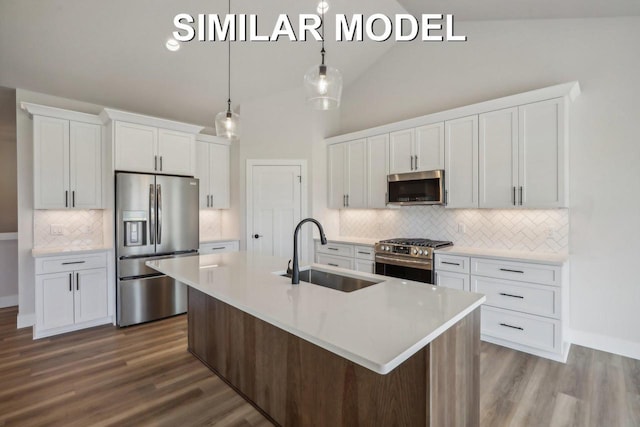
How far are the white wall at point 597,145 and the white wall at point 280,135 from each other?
250 centimetres

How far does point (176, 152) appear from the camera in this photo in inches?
165

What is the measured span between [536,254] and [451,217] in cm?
101

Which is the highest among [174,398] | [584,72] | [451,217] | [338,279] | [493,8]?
[493,8]

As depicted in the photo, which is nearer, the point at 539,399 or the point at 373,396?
the point at 373,396

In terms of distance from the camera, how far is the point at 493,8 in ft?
11.1

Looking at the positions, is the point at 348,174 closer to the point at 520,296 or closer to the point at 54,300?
the point at 520,296

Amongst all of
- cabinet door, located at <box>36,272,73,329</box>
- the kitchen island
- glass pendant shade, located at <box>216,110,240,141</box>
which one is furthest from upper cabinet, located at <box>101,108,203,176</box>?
the kitchen island

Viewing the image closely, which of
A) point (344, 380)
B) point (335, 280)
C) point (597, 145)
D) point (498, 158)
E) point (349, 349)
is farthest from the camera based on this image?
point (498, 158)

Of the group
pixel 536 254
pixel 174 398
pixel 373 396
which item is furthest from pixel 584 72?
pixel 174 398

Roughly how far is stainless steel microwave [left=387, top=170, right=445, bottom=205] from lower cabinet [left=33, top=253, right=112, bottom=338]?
358 cm

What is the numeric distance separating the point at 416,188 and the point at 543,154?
51.7 inches

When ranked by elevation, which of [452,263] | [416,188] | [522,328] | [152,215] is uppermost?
[416,188]

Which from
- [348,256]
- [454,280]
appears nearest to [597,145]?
[454,280]

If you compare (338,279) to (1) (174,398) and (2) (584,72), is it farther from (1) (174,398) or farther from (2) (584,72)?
(2) (584,72)
